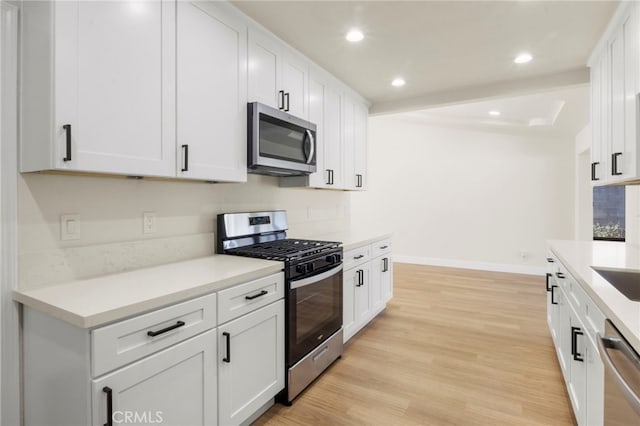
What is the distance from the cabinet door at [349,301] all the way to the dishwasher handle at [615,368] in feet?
5.60

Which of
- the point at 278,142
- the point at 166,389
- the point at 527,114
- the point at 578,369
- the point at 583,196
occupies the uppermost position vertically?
the point at 527,114

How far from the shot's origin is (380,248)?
3451 millimetres

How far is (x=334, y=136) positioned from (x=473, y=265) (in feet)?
13.4

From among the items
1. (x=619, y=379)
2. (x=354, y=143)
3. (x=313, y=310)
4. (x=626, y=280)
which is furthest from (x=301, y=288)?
(x=354, y=143)

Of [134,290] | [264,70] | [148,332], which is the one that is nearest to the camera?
[148,332]

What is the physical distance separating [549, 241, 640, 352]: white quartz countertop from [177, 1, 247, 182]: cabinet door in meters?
1.86

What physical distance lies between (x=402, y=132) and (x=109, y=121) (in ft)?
19.4

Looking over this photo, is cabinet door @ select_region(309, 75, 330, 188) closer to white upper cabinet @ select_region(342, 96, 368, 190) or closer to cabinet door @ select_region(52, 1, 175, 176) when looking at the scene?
white upper cabinet @ select_region(342, 96, 368, 190)

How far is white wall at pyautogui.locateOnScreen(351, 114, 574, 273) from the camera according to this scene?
17.9ft

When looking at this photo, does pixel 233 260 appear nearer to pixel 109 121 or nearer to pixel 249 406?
pixel 249 406

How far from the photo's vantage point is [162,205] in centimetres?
197

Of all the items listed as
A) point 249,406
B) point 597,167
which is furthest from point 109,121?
point 597,167

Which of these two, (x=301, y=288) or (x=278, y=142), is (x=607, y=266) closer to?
(x=301, y=288)

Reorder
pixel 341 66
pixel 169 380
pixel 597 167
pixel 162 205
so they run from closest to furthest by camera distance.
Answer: pixel 169 380 → pixel 162 205 → pixel 597 167 → pixel 341 66
